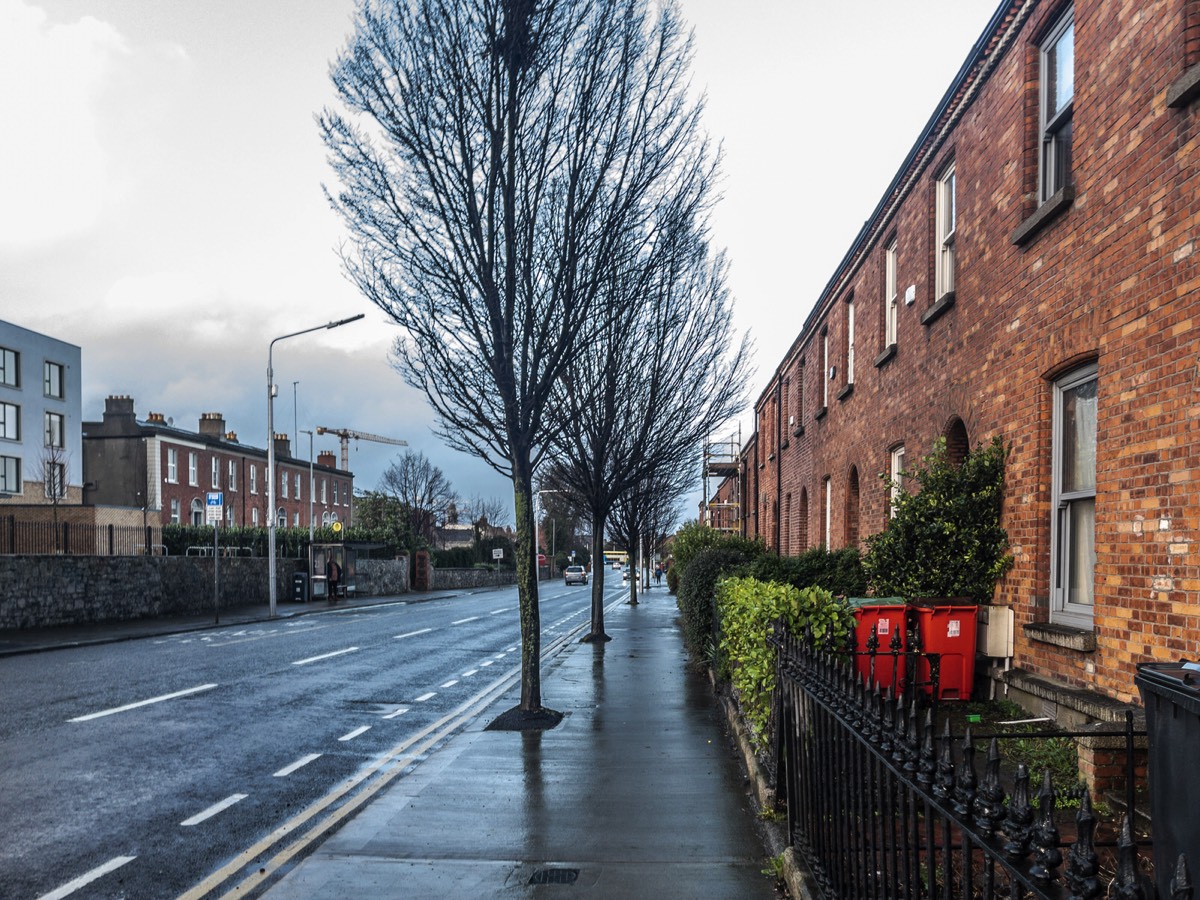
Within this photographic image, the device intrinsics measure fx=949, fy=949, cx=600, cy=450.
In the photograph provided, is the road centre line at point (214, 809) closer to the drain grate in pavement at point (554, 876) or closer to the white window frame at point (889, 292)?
the drain grate in pavement at point (554, 876)

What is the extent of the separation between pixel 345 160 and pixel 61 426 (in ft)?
160

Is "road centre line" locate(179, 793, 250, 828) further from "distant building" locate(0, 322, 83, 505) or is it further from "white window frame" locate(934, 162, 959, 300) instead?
"distant building" locate(0, 322, 83, 505)

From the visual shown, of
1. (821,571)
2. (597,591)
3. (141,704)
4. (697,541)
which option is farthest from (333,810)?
(697,541)

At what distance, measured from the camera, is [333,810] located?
22.2ft

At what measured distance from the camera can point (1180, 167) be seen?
18.8ft

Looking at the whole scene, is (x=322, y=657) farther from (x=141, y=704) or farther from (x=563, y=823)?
(x=563, y=823)

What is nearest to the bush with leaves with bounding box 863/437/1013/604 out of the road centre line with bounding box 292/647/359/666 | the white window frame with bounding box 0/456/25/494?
the road centre line with bounding box 292/647/359/666

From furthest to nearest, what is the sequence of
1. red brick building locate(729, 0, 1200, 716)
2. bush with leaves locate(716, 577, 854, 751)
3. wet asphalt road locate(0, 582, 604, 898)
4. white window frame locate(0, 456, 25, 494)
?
white window frame locate(0, 456, 25, 494)
bush with leaves locate(716, 577, 854, 751)
wet asphalt road locate(0, 582, 604, 898)
red brick building locate(729, 0, 1200, 716)

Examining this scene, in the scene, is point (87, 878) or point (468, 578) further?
point (468, 578)

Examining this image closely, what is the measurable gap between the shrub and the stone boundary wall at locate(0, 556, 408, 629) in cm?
1593

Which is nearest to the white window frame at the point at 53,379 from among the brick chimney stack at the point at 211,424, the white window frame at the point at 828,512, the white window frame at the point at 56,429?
the white window frame at the point at 56,429

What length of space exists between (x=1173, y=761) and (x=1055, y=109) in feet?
21.7

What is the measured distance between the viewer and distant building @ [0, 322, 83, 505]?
1853 inches

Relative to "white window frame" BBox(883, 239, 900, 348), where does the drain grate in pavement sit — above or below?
below
